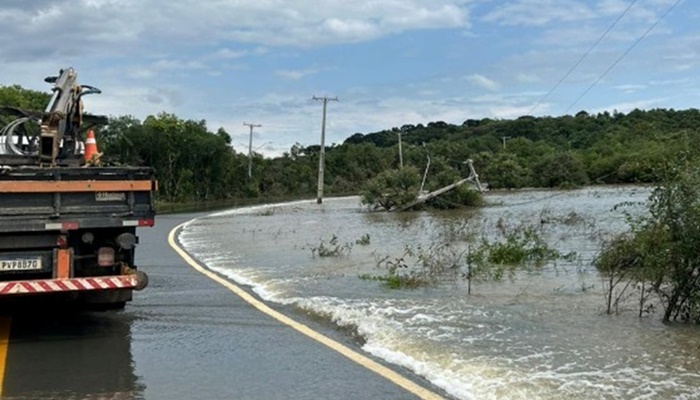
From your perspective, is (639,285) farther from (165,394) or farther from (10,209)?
(10,209)

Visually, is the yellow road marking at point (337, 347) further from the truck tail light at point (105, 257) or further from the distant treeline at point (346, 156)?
the distant treeline at point (346, 156)

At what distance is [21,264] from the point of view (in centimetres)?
855

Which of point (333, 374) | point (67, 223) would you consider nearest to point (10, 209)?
point (67, 223)

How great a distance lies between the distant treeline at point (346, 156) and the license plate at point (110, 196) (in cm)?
4203

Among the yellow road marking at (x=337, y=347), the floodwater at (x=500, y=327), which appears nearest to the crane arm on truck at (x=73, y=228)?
the yellow road marking at (x=337, y=347)

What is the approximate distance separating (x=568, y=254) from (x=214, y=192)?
78141 millimetres

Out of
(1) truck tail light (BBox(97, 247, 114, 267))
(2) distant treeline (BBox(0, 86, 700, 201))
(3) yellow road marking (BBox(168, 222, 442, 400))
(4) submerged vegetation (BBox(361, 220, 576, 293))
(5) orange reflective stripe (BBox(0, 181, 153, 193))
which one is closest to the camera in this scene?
(3) yellow road marking (BBox(168, 222, 442, 400))

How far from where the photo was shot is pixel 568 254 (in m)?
17.9

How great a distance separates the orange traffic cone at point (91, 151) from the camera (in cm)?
1066

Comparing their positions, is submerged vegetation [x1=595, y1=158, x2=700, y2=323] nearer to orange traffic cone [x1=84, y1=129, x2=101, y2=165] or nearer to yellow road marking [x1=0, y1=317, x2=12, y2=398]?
orange traffic cone [x1=84, y1=129, x2=101, y2=165]

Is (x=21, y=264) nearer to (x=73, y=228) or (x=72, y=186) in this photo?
(x=73, y=228)

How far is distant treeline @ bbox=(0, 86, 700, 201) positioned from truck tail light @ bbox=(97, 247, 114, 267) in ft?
138

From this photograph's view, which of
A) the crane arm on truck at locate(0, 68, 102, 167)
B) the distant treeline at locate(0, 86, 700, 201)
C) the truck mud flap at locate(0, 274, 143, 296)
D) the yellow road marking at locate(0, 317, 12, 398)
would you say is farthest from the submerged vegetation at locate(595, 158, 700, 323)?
the distant treeline at locate(0, 86, 700, 201)

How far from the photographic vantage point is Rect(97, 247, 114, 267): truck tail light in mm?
9156
